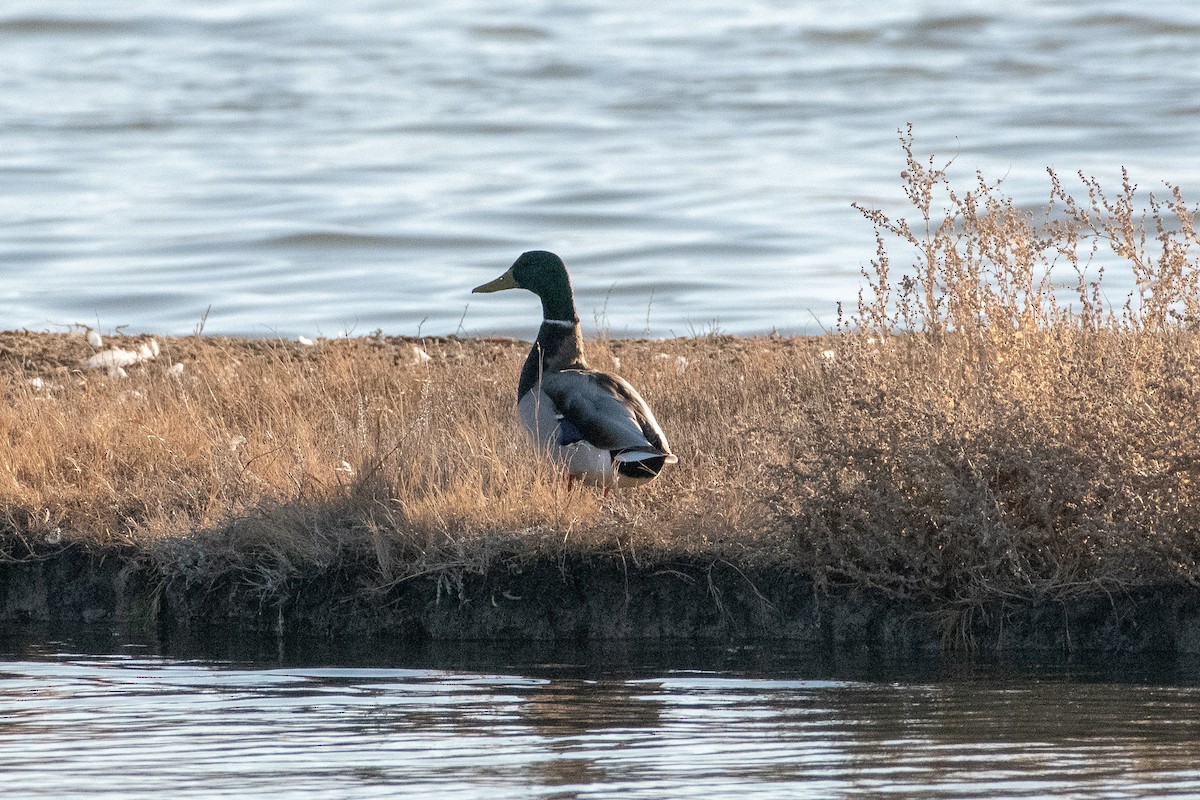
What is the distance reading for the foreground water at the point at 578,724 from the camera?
5.41 metres

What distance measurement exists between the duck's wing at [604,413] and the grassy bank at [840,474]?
29 cm

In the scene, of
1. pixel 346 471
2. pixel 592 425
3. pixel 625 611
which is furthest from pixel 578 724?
pixel 346 471

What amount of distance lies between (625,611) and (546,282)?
2701mm

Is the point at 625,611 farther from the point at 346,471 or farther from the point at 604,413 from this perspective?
the point at 346,471

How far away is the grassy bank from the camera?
779 centimetres

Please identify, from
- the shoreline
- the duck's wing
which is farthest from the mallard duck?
the shoreline

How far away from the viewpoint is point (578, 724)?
629cm

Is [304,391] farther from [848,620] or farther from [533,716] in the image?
[533,716]

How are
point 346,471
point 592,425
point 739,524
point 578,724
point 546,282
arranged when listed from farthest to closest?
1. point 546,282
2. point 346,471
3. point 592,425
4. point 739,524
5. point 578,724

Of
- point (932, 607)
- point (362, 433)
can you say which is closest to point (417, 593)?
point (362, 433)

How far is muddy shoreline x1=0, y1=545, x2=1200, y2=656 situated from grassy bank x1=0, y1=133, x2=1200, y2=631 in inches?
2.5

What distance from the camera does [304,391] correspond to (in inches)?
446

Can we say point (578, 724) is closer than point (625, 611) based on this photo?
Yes

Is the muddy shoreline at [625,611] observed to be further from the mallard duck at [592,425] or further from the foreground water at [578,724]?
the mallard duck at [592,425]
